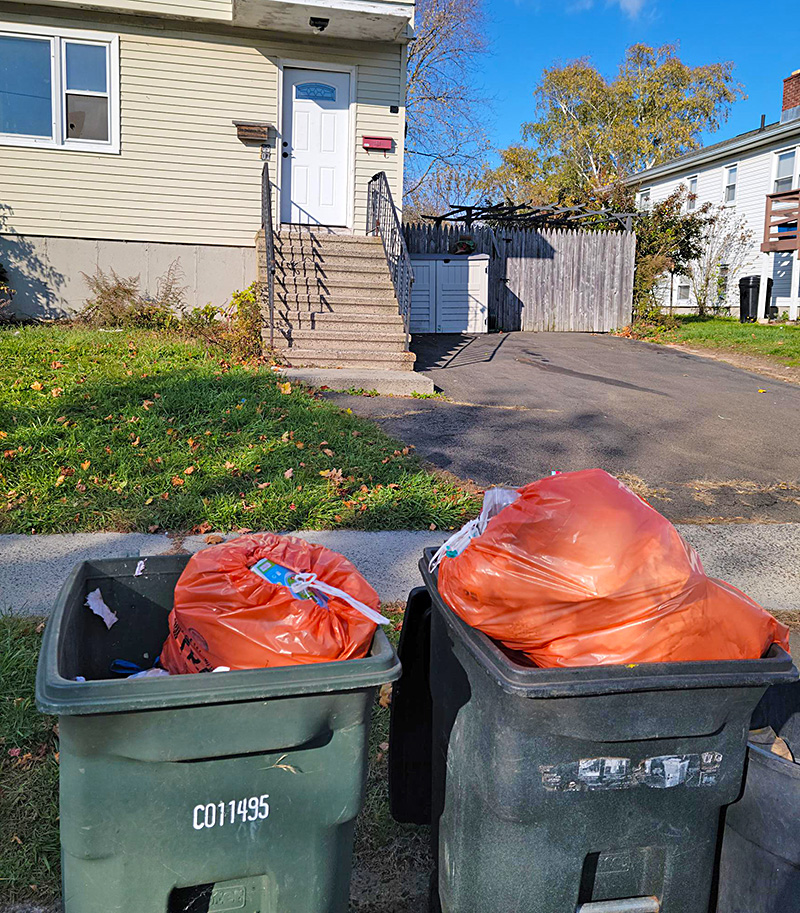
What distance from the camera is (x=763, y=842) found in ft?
5.77

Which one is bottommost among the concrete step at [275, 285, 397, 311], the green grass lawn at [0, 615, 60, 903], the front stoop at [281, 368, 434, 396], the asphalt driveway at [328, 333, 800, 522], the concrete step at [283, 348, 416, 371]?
the green grass lawn at [0, 615, 60, 903]

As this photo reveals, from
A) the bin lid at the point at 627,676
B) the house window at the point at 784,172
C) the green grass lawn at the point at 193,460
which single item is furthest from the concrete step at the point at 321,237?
the house window at the point at 784,172

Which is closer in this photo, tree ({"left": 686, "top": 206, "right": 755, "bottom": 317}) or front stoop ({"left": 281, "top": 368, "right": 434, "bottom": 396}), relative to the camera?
front stoop ({"left": 281, "top": 368, "right": 434, "bottom": 396})

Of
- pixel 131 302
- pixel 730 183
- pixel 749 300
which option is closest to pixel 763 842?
pixel 131 302

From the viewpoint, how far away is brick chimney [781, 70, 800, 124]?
24.1 m

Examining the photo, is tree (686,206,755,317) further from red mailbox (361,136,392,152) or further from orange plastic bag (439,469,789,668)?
orange plastic bag (439,469,789,668)

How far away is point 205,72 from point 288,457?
8857 mm

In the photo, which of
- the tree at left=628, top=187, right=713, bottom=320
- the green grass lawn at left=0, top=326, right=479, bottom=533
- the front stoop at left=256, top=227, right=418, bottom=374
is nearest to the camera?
the green grass lawn at left=0, top=326, right=479, bottom=533

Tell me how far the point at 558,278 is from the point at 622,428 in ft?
34.3

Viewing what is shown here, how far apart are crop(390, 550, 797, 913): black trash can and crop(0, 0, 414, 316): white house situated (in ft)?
35.2

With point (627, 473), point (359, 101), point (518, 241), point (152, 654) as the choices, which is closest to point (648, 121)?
point (518, 241)

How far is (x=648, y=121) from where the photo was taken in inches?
1698

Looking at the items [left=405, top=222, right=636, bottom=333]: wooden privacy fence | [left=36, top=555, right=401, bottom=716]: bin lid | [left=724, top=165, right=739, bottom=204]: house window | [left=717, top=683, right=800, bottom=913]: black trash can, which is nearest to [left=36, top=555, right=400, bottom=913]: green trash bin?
[left=36, top=555, right=401, bottom=716]: bin lid

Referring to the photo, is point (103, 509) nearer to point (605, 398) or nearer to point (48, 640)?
point (48, 640)
